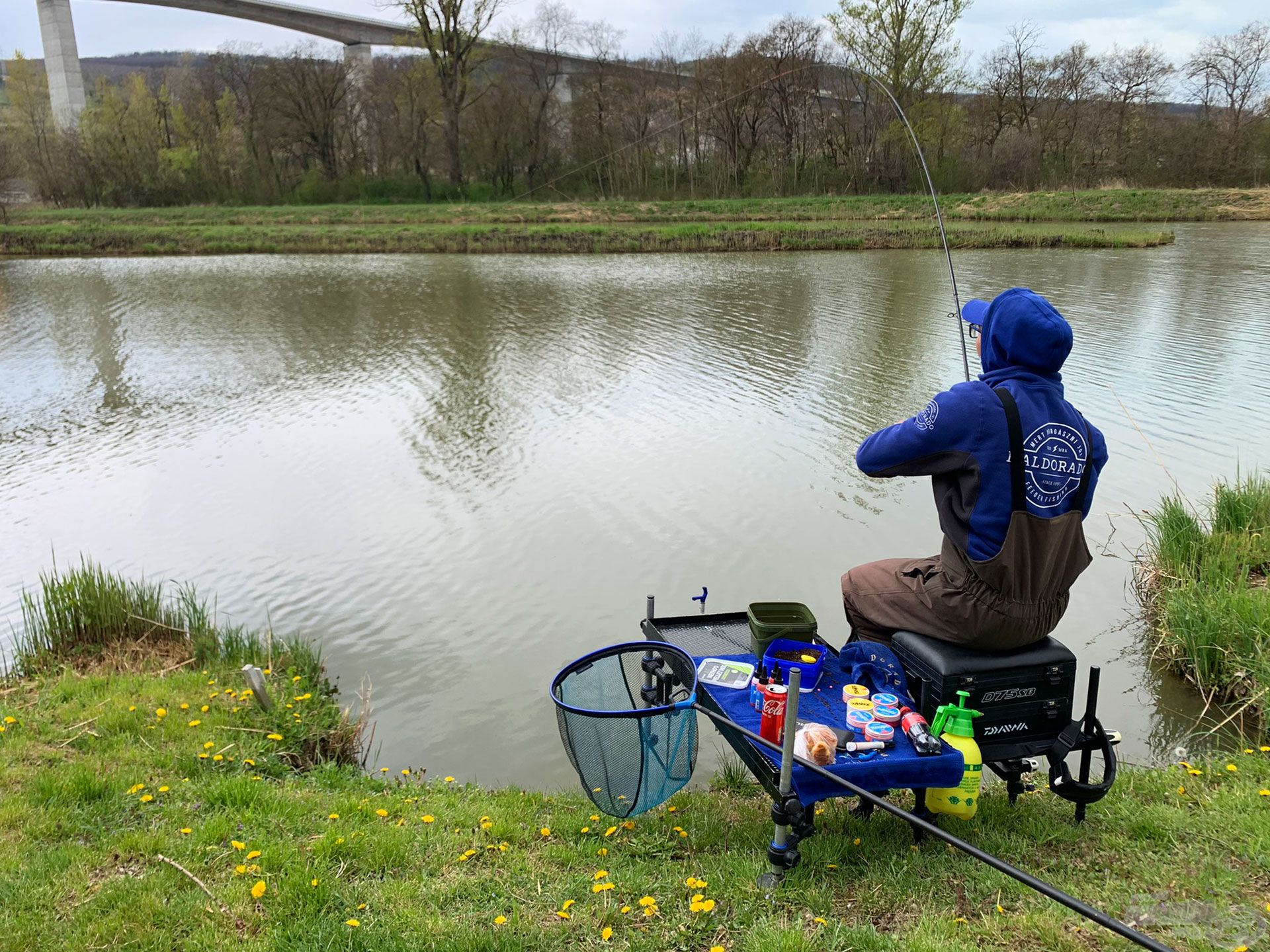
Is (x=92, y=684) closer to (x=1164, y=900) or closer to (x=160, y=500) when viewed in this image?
(x=160, y=500)

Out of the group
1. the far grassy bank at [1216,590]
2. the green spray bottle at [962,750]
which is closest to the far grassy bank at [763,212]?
the far grassy bank at [1216,590]

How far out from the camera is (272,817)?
3.30 metres

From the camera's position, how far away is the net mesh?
2932mm

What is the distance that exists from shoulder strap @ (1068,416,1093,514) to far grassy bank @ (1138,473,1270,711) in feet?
6.21

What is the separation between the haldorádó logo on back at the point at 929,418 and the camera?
2971 mm

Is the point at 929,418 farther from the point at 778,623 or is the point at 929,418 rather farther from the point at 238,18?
the point at 238,18

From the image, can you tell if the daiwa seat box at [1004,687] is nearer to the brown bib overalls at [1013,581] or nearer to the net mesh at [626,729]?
the brown bib overalls at [1013,581]

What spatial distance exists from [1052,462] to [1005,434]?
0.18 metres

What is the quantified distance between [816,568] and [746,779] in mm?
2471

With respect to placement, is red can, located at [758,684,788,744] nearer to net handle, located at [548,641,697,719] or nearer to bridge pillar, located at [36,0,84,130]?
net handle, located at [548,641,697,719]

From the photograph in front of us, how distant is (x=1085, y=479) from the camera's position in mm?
3008

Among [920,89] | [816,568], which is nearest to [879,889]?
[816,568]

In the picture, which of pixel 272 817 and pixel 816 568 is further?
pixel 816 568

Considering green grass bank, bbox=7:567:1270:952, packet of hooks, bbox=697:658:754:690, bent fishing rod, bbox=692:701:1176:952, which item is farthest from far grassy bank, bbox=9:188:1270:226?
bent fishing rod, bbox=692:701:1176:952
